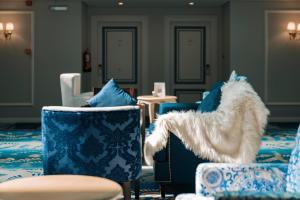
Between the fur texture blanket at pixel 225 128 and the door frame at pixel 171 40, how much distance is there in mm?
6816

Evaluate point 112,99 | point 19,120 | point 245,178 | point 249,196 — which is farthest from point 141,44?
point 249,196

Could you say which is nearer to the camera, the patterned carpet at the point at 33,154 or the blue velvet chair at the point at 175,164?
the blue velvet chair at the point at 175,164

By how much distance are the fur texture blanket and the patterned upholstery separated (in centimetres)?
57

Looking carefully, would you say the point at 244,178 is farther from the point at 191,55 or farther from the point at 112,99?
the point at 191,55

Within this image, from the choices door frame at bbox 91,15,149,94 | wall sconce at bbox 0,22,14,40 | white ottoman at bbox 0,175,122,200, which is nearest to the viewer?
white ottoman at bbox 0,175,122,200

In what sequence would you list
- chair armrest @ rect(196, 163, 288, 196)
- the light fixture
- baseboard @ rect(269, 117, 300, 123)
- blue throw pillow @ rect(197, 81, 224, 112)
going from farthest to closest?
baseboard @ rect(269, 117, 300, 123) < the light fixture < blue throw pillow @ rect(197, 81, 224, 112) < chair armrest @ rect(196, 163, 288, 196)

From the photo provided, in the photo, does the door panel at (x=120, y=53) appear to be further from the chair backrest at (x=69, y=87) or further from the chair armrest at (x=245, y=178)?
the chair armrest at (x=245, y=178)

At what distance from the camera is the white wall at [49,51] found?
9.30 meters

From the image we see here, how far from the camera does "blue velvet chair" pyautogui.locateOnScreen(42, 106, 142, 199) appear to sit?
2.62 meters

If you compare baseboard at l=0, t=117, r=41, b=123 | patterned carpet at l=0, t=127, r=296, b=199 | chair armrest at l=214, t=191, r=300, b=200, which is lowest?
patterned carpet at l=0, t=127, r=296, b=199

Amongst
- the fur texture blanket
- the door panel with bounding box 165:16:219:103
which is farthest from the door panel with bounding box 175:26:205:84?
the fur texture blanket

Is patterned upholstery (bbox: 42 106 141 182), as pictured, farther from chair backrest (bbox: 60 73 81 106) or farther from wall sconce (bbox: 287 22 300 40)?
wall sconce (bbox: 287 22 300 40)

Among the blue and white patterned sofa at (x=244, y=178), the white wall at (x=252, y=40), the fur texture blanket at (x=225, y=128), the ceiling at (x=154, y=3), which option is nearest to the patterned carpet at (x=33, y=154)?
the fur texture blanket at (x=225, y=128)

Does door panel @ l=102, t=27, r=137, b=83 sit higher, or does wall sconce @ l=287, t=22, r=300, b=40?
wall sconce @ l=287, t=22, r=300, b=40
